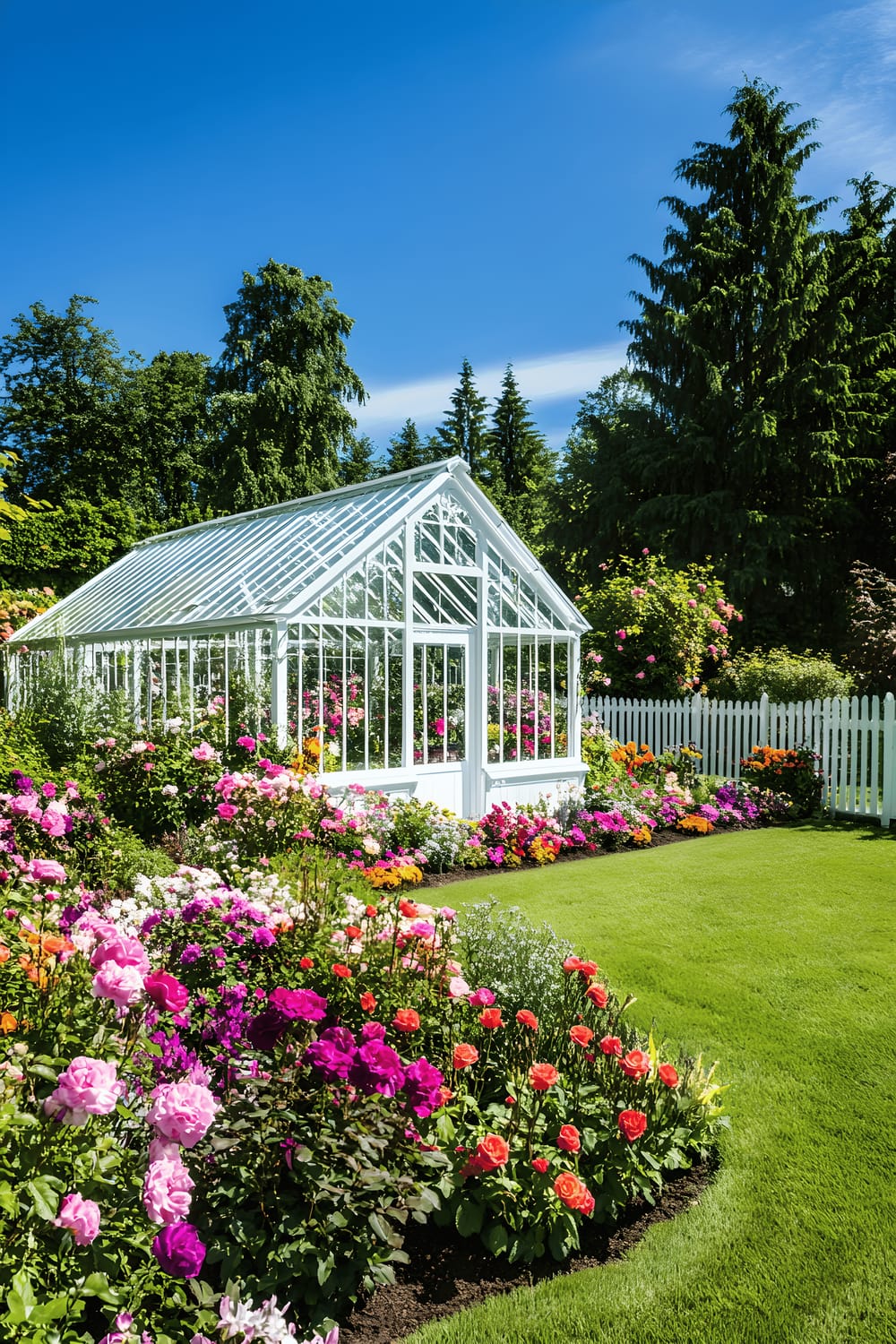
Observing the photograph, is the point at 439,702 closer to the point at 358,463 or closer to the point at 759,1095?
the point at 759,1095

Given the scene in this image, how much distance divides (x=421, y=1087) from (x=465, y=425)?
3931 cm

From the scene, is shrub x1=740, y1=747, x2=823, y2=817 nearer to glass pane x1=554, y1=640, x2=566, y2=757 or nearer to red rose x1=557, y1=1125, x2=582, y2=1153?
glass pane x1=554, y1=640, x2=566, y2=757

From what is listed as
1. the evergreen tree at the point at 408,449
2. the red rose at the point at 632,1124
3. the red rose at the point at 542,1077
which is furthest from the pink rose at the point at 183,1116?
the evergreen tree at the point at 408,449

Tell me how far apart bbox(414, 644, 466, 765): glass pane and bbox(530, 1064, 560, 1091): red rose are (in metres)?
6.98

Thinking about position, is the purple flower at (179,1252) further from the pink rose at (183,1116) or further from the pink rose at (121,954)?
the pink rose at (121,954)

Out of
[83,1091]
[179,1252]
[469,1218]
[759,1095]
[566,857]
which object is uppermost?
[83,1091]

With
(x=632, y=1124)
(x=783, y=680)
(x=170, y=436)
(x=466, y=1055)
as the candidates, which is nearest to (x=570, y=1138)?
(x=632, y=1124)

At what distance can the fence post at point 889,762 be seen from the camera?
1082 cm

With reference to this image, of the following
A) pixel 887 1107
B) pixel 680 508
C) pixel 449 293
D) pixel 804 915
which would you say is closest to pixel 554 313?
A: pixel 449 293

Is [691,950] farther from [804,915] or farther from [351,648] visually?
[351,648]

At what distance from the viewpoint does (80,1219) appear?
1746 millimetres

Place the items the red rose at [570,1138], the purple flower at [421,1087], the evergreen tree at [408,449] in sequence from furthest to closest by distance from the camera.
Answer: the evergreen tree at [408,449] → the red rose at [570,1138] → the purple flower at [421,1087]

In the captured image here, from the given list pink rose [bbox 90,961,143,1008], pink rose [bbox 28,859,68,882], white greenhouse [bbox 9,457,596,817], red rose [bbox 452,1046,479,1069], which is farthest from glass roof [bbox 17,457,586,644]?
pink rose [bbox 90,961,143,1008]

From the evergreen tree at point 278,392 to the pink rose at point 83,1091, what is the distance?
23.6 meters
